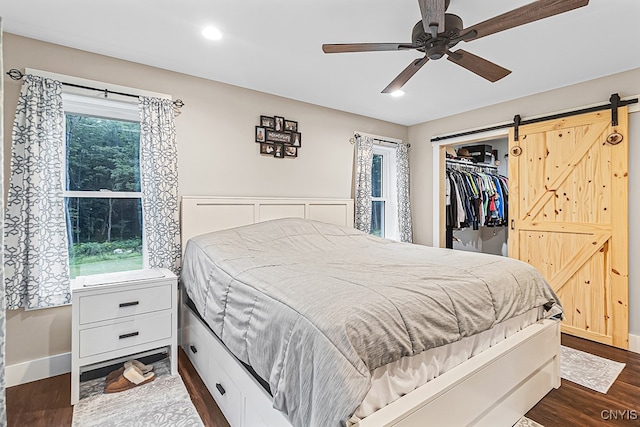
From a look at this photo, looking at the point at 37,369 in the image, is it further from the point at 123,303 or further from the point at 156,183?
the point at 156,183

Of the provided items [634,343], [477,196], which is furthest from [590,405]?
[477,196]

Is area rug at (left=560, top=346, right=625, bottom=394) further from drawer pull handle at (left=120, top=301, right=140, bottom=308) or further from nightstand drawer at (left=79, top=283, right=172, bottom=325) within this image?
drawer pull handle at (left=120, top=301, right=140, bottom=308)

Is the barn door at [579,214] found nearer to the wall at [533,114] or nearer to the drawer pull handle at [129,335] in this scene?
the wall at [533,114]

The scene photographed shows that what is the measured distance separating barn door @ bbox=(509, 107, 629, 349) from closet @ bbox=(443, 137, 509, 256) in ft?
3.16

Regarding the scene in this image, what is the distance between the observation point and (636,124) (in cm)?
276

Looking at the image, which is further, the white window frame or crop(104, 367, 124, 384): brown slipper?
the white window frame

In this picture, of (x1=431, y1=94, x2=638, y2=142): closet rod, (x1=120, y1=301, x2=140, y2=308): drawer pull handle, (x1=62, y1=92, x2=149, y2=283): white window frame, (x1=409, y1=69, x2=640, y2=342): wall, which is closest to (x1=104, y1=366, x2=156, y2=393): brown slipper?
(x1=120, y1=301, x2=140, y2=308): drawer pull handle

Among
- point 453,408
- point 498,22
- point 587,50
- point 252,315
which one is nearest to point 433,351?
point 453,408

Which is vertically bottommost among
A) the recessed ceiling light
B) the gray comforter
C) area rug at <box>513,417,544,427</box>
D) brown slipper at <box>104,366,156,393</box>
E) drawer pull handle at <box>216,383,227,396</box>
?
area rug at <box>513,417,544,427</box>

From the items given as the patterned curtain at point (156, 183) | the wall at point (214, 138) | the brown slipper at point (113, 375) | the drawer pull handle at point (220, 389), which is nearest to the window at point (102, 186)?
the patterned curtain at point (156, 183)

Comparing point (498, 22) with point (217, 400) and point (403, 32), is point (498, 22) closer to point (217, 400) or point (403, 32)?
point (403, 32)

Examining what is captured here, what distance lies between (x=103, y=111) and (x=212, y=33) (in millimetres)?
1158

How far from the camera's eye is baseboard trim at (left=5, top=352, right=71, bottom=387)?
2178 millimetres

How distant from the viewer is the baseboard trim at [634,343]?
273 centimetres
